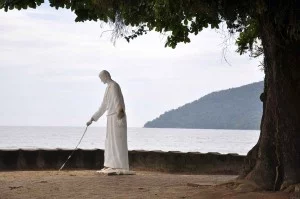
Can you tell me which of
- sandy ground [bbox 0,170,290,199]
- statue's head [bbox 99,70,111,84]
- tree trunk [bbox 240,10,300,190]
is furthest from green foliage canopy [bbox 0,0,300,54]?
sandy ground [bbox 0,170,290,199]

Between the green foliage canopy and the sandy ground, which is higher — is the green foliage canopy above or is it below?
above

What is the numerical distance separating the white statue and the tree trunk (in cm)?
394

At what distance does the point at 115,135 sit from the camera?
560 inches

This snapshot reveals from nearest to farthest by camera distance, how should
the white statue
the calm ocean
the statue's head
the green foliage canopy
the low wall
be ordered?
the green foliage canopy → the white statue → the statue's head → the low wall → the calm ocean

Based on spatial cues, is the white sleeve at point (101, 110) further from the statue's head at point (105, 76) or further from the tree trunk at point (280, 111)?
the tree trunk at point (280, 111)

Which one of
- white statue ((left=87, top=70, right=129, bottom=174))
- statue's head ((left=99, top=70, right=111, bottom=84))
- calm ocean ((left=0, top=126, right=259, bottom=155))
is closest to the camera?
white statue ((left=87, top=70, right=129, bottom=174))

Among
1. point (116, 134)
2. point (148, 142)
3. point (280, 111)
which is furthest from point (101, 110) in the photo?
point (148, 142)

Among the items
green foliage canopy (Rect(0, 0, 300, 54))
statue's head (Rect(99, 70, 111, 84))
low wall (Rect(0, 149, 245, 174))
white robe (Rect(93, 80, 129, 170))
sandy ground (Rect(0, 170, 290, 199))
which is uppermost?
green foliage canopy (Rect(0, 0, 300, 54))

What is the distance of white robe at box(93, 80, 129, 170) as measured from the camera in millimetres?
14141

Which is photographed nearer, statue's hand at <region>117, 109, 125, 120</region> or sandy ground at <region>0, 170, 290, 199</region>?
sandy ground at <region>0, 170, 290, 199</region>

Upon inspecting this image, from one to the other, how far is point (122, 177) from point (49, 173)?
2284mm

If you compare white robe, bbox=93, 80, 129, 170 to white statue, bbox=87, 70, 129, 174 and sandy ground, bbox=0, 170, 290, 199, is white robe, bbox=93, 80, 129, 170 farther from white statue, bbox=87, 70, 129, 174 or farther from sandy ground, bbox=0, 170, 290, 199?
sandy ground, bbox=0, 170, 290, 199

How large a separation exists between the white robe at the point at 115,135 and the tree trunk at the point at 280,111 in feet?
13.0

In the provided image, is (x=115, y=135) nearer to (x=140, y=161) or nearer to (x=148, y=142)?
(x=140, y=161)
